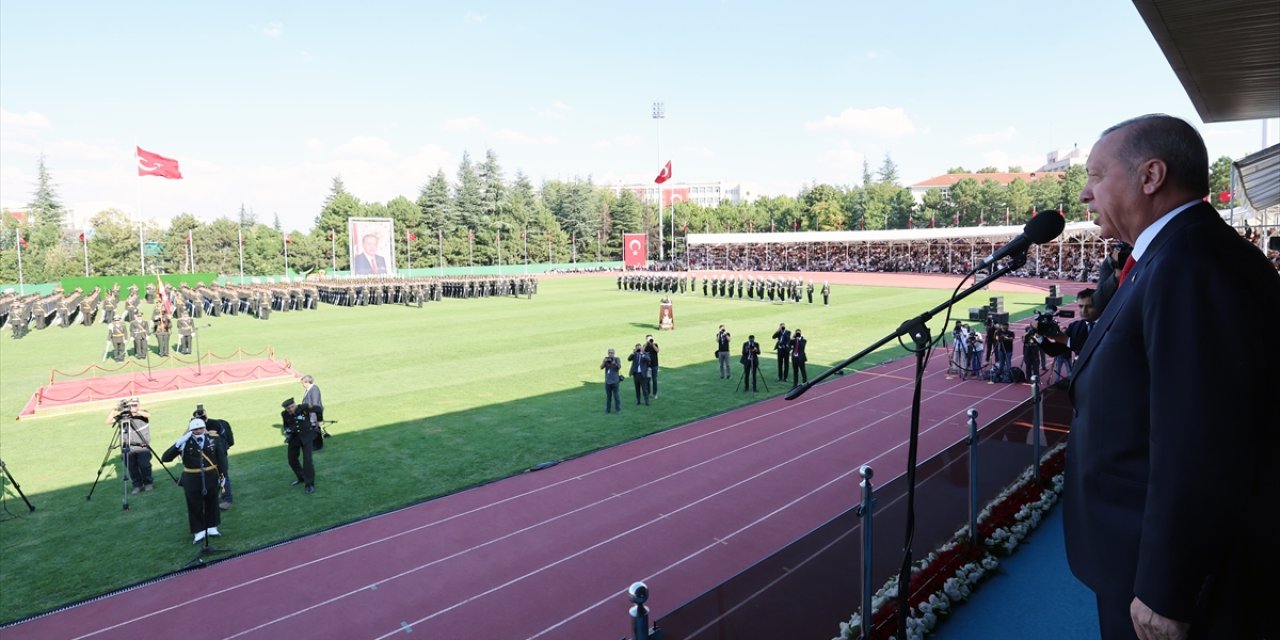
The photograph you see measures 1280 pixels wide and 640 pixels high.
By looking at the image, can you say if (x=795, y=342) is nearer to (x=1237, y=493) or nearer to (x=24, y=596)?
(x=24, y=596)

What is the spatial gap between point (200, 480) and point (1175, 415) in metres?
10.2

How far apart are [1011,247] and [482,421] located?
13018mm

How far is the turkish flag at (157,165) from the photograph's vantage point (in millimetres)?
32531

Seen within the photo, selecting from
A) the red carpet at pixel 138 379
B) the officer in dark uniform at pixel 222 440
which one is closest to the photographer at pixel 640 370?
the officer in dark uniform at pixel 222 440

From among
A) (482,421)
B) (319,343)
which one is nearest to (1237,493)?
(482,421)

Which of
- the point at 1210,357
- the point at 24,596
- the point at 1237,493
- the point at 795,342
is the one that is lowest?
the point at 24,596

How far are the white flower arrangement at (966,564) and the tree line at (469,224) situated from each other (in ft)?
237

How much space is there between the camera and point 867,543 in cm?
495

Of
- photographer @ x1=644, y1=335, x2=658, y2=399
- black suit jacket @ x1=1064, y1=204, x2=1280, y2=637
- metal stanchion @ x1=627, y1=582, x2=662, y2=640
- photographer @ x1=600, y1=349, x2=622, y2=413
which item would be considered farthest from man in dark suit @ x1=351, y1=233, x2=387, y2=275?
black suit jacket @ x1=1064, y1=204, x2=1280, y2=637

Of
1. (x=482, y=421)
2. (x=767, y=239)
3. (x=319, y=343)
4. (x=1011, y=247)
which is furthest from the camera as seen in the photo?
(x=767, y=239)

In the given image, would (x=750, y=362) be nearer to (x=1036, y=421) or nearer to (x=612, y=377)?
(x=612, y=377)

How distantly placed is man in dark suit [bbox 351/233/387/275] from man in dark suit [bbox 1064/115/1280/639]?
54668mm

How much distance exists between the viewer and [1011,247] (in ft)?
11.2

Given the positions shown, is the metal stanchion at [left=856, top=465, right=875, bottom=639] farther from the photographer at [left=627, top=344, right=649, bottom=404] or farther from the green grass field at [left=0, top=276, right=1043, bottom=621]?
the photographer at [left=627, top=344, right=649, bottom=404]
